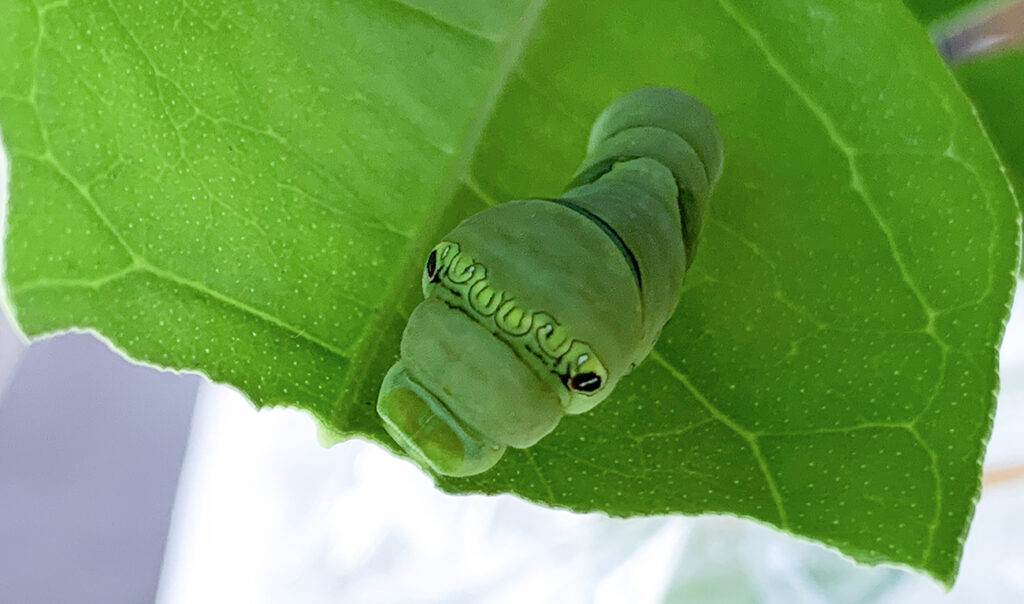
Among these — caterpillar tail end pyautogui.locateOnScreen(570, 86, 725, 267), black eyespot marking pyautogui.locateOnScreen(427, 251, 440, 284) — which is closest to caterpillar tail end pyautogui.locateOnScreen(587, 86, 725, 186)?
caterpillar tail end pyautogui.locateOnScreen(570, 86, 725, 267)

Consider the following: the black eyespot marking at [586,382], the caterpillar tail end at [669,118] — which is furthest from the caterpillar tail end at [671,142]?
the black eyespot marking at [586,382]

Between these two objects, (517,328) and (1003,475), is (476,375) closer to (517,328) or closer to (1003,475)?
(517,328)

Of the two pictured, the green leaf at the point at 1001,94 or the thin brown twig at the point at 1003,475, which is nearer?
the green leaf at the point at 1001,94

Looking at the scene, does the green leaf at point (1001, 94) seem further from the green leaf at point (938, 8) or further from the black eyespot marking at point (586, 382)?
the black eyespot marking at point (586, 382)

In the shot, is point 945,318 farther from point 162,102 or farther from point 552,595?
point 552,595

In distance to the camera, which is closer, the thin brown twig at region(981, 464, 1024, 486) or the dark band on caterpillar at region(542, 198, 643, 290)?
the dark band on caterpillar at region(542, 198, 643, 290)

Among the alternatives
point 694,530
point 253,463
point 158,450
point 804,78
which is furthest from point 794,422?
point 158,450

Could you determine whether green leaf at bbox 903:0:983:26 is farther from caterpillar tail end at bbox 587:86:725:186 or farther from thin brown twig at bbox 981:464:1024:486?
thin brown twig at bbox 981:464:1024:486

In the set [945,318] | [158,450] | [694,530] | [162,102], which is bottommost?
[158,450]
